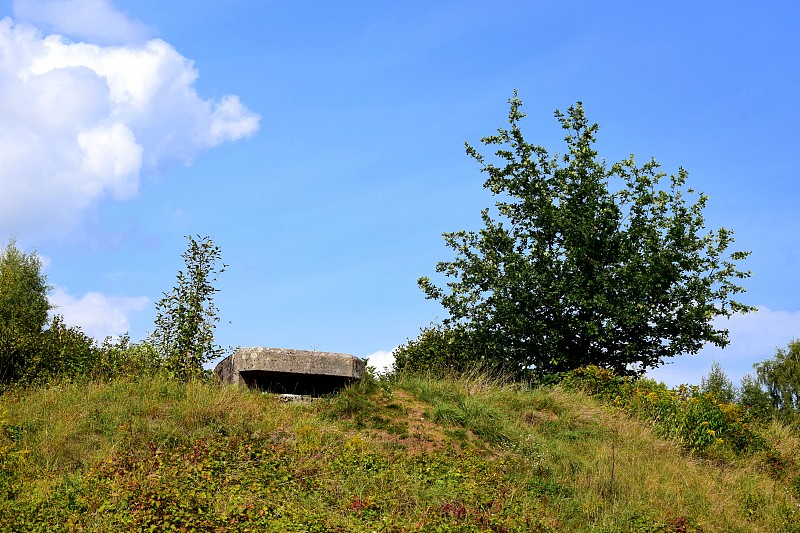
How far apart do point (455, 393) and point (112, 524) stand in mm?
Result: 6748

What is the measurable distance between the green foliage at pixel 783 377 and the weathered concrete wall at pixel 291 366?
85.6 ft

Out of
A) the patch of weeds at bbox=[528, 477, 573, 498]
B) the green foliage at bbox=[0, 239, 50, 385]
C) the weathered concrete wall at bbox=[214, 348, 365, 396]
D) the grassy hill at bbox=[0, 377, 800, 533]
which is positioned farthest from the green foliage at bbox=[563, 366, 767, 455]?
the green foliage at bbox=[0, 239, 50, 385]

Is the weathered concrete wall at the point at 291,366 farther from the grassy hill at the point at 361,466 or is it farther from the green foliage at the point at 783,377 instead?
the green foliage at the point at 783,377

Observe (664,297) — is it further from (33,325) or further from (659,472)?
(33,325)

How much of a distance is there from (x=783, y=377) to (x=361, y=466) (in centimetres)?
3043

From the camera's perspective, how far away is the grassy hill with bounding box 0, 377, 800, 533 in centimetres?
877

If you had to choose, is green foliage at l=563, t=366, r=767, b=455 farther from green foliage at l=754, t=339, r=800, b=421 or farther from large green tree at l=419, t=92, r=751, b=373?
green foliage at l=754, t=339, r=800, b=421

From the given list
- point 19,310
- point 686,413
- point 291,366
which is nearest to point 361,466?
point 291,366

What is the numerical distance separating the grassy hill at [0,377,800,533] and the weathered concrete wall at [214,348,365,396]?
0.45 meters

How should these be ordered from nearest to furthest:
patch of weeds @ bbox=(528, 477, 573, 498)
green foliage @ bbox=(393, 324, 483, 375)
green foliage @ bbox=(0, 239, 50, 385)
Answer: patch of weeds @ bbox=(528, 477, 573, 498)
green foliage @ bbox=(0, 239, 50, 385)
green foliage @ bbox=(393, 324, 483, 375)

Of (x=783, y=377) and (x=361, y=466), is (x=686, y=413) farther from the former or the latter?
(x=783, y=377)

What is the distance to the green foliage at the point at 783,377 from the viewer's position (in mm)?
34156

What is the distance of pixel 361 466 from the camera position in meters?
10.4

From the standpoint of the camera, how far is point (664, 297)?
63.9ft
